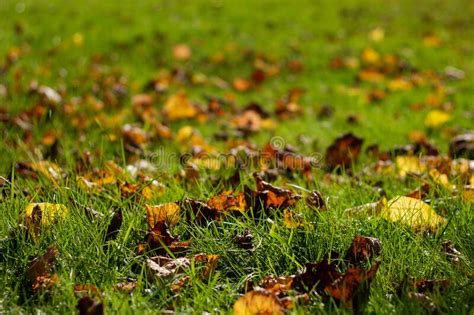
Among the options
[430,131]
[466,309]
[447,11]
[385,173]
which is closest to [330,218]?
[466,309]

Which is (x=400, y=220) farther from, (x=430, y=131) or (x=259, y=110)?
(x=259, y=110)

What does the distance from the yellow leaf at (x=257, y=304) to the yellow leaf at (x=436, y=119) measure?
3279mm

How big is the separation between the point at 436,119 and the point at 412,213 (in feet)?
8.94

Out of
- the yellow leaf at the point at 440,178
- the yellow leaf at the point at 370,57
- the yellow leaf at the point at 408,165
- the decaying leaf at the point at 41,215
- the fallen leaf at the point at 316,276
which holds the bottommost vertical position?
the yellow leaf at the point at 370,57

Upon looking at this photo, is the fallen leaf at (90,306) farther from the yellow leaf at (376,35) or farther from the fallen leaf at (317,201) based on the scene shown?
the yellow leaf at (376,35)

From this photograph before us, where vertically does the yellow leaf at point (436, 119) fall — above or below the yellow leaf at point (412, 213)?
below

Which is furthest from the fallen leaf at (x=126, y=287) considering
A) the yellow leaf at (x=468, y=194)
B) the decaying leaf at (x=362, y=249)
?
the yellow leaf at (x=468, y=194)

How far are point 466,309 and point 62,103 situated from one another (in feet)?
12.0

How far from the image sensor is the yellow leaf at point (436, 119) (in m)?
4.49

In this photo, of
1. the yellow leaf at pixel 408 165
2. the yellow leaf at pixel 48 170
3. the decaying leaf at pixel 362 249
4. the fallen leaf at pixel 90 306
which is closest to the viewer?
the fallen leaf at pixel 90 306

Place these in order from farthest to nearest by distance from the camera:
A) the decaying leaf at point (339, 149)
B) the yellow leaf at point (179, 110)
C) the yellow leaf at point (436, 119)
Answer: the yellow leaf at point (179, 110), the yellow leaf at point (436, 119), the decaying leaf at point (339, 149)

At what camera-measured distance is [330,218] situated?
196 centimetres

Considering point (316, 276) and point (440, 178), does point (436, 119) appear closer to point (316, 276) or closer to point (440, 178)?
point (440, 178)

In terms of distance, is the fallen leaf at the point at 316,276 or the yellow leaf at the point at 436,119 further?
the yellow leaf at the point at 436,119
